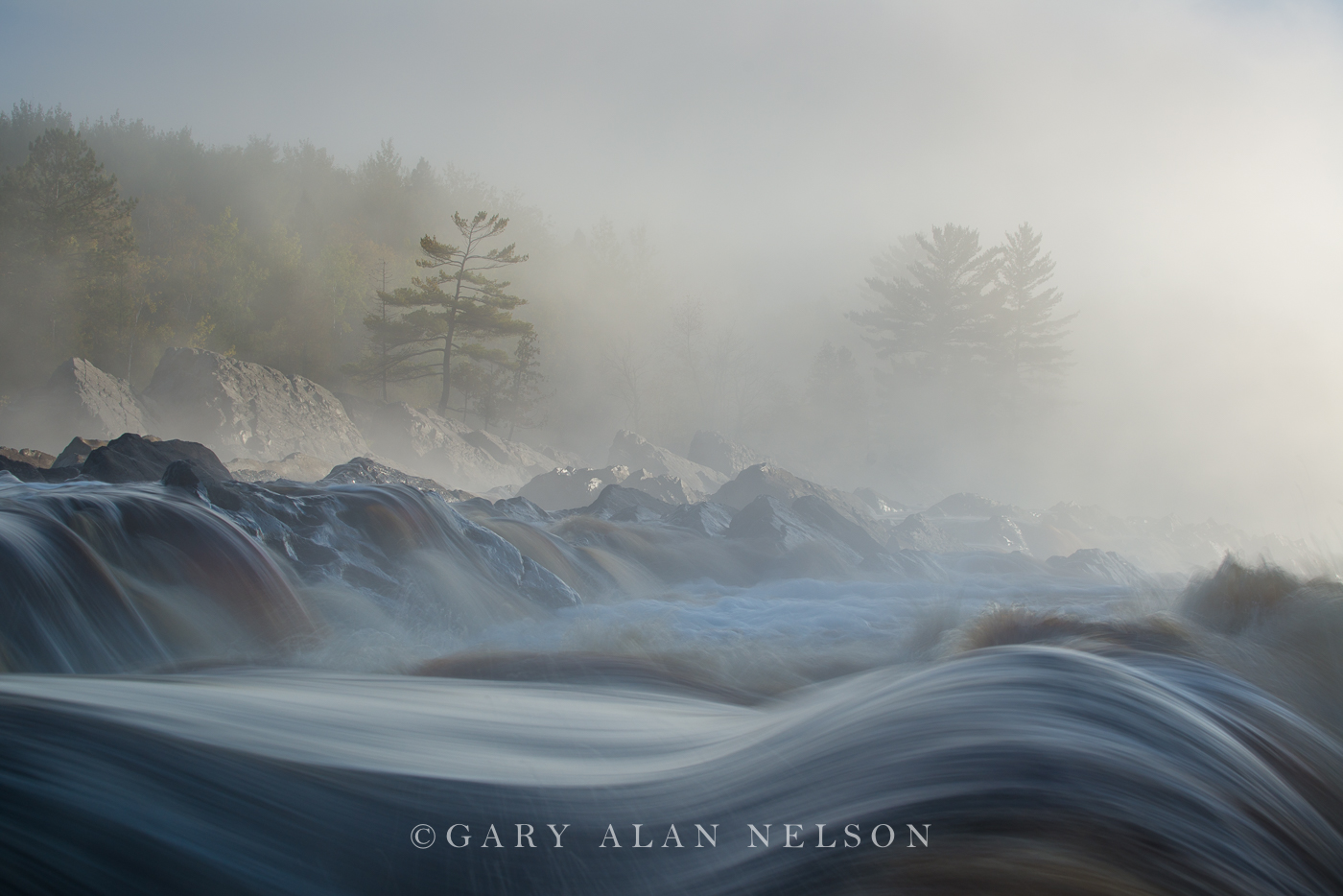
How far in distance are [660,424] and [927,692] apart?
1490 inches

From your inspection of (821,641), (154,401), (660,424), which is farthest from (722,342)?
(821,641)

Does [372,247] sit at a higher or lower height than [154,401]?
higher

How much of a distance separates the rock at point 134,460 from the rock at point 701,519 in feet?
17.3

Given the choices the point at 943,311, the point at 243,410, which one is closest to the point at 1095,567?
the point at 243,410

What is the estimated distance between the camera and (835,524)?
33.8 feet

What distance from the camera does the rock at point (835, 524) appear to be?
991 centimetres

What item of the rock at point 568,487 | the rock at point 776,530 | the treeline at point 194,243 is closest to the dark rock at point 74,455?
the rock at point 568,487

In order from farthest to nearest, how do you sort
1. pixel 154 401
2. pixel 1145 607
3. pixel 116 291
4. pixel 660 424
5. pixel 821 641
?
pixel 660 424
pixel 116 291
pixel 154 401
pixel 821 641
pixel 1145 607

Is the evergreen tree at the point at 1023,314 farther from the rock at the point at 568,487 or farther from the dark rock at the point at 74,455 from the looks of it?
the dark rock at the point at 74,455

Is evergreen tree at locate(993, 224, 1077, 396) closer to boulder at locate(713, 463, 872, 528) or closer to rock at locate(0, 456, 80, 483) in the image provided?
boulder at locate(713, 463, 872, 528)

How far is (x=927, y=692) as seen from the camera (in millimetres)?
2119

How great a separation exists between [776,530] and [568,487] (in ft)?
18.9

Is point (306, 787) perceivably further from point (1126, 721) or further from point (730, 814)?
point (1126, 721)

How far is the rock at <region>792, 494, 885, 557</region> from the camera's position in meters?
9.91
